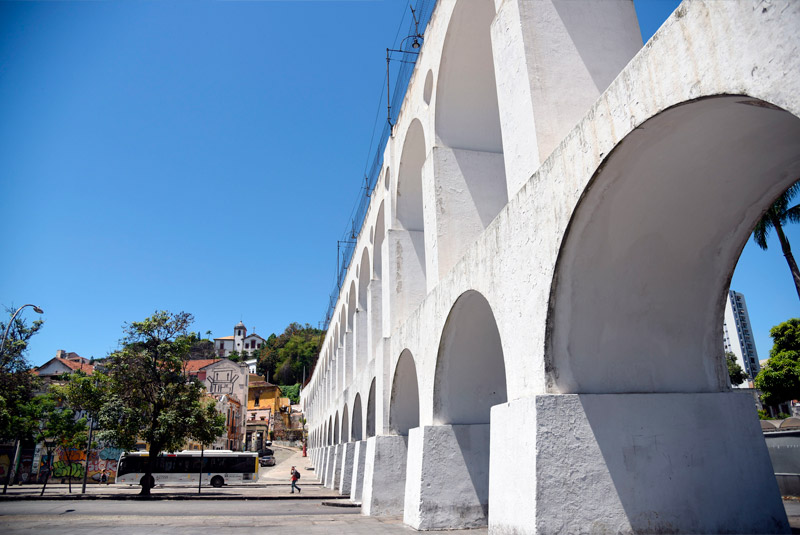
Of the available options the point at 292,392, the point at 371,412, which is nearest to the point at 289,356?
the point at 292,392

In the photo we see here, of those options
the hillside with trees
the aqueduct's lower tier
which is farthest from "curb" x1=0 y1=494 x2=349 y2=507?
the hillside with trees

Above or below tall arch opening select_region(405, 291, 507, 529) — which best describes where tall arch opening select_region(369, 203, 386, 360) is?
above

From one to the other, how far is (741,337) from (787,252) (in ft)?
222

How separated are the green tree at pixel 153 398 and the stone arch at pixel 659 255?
57.8 feet

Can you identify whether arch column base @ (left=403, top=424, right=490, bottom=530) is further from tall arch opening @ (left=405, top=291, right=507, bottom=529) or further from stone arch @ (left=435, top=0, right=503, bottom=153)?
stone arch @ (left=435, top=0, right=503, bottom=153)

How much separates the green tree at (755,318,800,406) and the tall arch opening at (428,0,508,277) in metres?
24.0

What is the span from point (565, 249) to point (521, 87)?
2.25 meters

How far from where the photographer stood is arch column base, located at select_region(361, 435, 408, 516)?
36.0 feet

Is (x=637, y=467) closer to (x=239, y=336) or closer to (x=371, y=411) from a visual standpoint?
→ (x=371, y=411)

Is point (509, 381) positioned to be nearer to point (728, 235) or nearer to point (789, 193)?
point (728, 235)

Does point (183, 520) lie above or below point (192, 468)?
below

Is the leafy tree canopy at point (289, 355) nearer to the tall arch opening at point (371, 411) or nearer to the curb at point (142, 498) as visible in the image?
the curb at point (142, 498)

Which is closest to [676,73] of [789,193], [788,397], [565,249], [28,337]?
[565,249]

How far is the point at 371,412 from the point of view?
14.0 m
